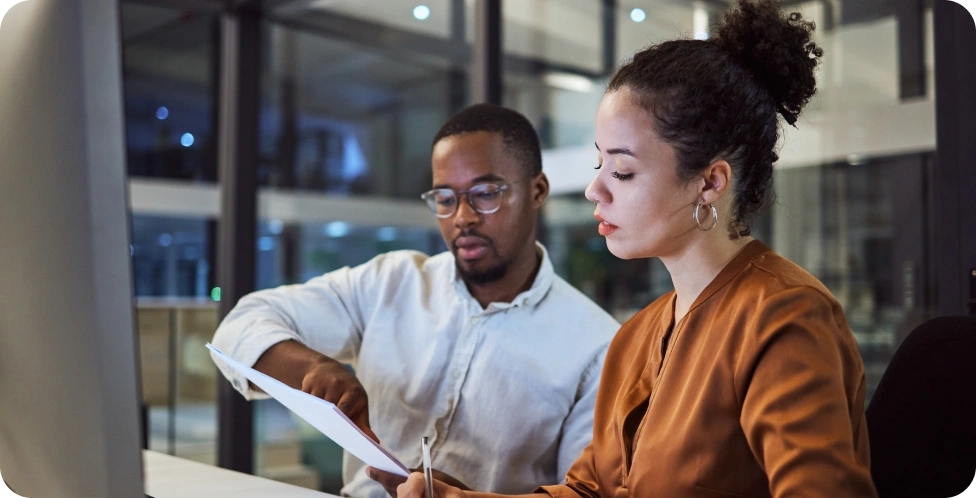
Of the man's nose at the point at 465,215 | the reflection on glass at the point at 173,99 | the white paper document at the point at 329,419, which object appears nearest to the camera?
the white paper document at the point at 329,419

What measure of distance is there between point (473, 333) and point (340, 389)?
353 mm

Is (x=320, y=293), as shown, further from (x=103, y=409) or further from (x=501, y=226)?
(x=103, y=409)

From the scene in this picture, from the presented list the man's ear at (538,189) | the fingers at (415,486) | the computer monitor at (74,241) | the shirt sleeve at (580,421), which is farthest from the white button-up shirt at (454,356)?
the computer monitor at (74,241)

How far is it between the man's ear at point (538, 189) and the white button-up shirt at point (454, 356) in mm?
106

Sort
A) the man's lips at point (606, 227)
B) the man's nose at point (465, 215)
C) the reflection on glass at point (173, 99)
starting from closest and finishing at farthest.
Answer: the man's lips at point (606, 227)
the man's nose at point (465, 215)
the reflection on glass at point (173, 99)

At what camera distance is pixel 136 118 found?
11.8 ft

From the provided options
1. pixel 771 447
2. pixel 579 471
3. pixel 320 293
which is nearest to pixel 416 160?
pixel 320 293

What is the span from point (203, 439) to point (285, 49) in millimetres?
1723

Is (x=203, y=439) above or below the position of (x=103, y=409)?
below

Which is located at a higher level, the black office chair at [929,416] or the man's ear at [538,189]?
the man's ear at [538,189]

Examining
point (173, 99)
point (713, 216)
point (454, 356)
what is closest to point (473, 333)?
point (454, 356)

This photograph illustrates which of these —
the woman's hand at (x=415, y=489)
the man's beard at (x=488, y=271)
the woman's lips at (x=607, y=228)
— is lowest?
the woman's hand at (x=415, y=489)

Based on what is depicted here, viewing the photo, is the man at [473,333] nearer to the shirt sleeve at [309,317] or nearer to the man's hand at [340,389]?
the shirt sleeve at [309,317]

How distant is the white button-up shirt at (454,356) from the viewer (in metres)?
1.49
